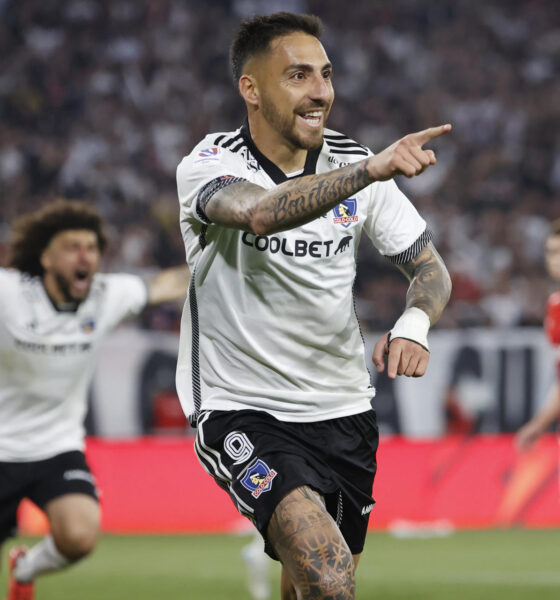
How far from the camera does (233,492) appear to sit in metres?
3.94

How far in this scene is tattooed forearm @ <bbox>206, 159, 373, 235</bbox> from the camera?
3410 millimetres

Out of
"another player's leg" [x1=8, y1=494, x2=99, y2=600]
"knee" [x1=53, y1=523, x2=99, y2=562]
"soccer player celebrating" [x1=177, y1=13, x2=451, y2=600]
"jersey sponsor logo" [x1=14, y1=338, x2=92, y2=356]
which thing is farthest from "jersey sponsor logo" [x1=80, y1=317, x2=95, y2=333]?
"soccer player celebrating" [x1=177, y1=13, x2=451, y2=600]

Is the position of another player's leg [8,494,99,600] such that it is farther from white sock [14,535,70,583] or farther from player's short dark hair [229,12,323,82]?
player's short dark hair [229,12,323,82]

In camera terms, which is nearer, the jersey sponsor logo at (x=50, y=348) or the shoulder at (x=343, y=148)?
the shoulder at (x=343, y=148)

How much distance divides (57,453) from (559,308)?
12.0 feet

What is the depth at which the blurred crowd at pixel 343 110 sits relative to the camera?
15.4 metres

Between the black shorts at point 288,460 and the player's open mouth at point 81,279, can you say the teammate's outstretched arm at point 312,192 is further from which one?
the player's open mouth at point 81,279

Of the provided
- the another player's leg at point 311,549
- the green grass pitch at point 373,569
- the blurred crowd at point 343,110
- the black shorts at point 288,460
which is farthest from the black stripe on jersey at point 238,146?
the blurred crowd at point 343,110

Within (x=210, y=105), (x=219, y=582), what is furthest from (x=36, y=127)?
(x=219, y=582)

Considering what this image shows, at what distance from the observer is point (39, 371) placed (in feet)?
20.7

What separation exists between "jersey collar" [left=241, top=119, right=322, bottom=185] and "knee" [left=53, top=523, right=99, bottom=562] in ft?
9.00

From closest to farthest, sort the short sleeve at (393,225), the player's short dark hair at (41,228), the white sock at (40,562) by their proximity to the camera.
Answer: the short sleeve at (393,225)
the white sock at (40,562)
the player's short dark hair at (41,228)

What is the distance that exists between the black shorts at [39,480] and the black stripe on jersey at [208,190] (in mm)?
2824

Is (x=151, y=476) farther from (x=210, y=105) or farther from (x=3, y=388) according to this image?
(x=210, y=105)
